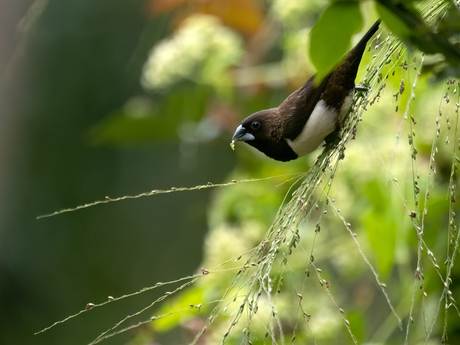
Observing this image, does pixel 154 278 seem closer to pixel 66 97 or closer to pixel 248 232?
pixel 66 97

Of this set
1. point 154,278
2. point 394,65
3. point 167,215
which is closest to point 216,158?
point 167,215

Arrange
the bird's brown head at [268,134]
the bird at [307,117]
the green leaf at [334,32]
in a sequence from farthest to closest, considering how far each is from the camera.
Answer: the bird's brown head at [268,134] → the bird at [307,117] → the green leaf at [334,32]

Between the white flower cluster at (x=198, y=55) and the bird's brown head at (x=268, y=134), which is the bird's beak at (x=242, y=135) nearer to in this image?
the bird's brown head at (x=268, y=134)

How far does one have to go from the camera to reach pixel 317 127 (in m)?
1.00

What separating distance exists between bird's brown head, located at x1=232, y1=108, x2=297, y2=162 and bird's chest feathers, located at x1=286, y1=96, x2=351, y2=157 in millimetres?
48

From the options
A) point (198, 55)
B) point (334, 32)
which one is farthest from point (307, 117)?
point (334, 32)

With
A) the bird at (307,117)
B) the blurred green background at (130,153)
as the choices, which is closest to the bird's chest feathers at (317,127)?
the bird at (307,117)

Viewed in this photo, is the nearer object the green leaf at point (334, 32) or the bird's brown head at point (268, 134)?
the green leaf at point (334, 32)

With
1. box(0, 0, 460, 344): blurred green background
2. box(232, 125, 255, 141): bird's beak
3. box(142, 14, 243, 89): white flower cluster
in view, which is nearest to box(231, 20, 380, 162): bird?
box(232, 125, 255, 141): bird's beak

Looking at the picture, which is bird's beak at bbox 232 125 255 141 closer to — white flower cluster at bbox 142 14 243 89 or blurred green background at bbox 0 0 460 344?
blurred green background at bbox 0 0 460 344

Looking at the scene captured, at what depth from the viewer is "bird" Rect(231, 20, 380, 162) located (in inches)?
37.8

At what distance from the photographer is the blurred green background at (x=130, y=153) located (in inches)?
58.5

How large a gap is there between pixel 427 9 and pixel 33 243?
3.39 metres

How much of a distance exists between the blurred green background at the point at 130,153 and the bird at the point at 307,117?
24cm
